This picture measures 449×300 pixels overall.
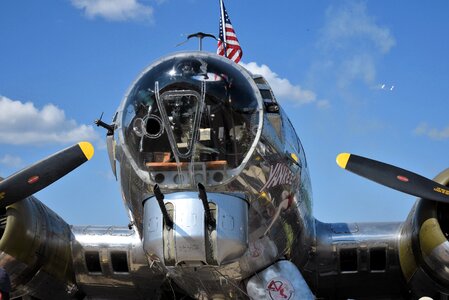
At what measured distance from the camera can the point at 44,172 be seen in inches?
315

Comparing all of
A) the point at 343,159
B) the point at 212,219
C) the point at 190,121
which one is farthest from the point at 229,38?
the point at 212,219

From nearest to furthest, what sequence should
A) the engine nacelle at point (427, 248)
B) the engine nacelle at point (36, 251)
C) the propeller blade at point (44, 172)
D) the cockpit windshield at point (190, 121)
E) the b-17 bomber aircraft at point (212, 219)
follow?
the b-17 bomber aircraft at point (212, 219), the cockpit windshield at point (190, 121), the propeller blade at point (44, 172), the engine nacelle at point (427, 248), the engine nacelle at point (36, 251)

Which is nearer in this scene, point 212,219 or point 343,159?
point 212,219

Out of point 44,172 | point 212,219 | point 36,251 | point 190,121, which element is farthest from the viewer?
point 36,251

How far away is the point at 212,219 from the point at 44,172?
9.59 ft

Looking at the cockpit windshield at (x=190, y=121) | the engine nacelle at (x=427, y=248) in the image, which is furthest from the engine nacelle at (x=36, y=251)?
the engine nacelle at (x=427, y=248)

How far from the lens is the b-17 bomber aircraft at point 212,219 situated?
6.14 metres

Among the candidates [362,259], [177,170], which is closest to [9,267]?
[177,170]

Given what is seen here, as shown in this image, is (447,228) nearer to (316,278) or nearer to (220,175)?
(316,278)

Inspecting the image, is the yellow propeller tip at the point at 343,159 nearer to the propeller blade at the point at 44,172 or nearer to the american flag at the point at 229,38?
the propeller blade at the point at 44,172

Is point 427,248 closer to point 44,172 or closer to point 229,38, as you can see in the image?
point 44,172

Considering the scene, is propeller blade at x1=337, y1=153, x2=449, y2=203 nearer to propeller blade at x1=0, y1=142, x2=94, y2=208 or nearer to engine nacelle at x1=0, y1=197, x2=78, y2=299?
propeller blade at x1=0, y1=142, x2=94, y2=208

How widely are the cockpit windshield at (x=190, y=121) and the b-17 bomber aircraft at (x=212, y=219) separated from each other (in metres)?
0.01

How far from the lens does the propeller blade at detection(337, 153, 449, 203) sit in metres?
8.07
